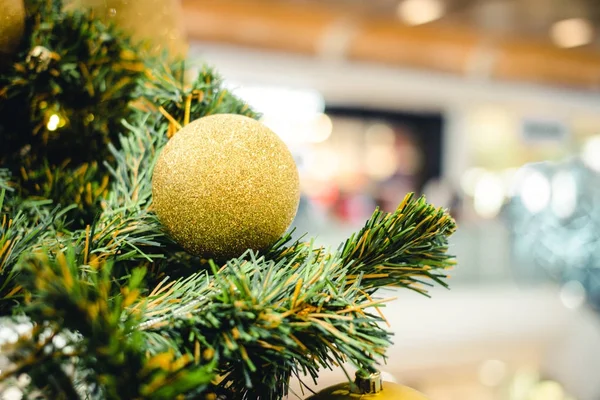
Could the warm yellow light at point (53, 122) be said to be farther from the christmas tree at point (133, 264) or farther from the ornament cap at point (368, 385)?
the ornament cap at point (368, 385)

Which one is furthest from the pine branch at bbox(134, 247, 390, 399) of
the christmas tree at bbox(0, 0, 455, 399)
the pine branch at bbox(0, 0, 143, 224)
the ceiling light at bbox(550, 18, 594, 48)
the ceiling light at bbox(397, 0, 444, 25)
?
the ceiling light at bbox(550, 18, 594, 48)

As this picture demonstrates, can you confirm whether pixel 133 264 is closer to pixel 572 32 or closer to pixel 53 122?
pixel 53 122

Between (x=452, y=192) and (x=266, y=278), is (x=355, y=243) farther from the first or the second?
(x=452, y=192)

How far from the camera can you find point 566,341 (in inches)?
52.2

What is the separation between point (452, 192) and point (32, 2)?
13.2ft

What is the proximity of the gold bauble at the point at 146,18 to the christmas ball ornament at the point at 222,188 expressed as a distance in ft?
0.45

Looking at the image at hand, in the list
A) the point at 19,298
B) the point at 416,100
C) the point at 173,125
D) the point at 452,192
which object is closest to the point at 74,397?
the point at 19,298

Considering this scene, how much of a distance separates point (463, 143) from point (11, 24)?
562 cm

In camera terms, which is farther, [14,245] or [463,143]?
[463,143]

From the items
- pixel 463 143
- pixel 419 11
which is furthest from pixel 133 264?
pixel 463 143

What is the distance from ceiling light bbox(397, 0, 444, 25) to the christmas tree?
361cm

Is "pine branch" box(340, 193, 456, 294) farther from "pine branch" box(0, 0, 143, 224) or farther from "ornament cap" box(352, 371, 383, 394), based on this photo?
"pine branch" box(0, 0, 143, 224)

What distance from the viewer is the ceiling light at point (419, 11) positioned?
144 inches

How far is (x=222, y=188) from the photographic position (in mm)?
248
